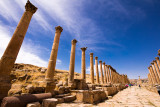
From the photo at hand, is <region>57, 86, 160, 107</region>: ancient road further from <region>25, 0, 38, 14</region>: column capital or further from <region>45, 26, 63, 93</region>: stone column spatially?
<region>25, 0, 38, 14</region>: column capital

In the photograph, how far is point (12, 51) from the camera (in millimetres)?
5211

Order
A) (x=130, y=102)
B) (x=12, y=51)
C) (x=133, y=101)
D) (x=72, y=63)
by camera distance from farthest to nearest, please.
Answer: (x=72, y=63), (x=133, y=101), (x=130, y=102), (x=12, y=51)

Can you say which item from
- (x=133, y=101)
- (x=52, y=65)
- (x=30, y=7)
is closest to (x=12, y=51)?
(x=52, y=65)

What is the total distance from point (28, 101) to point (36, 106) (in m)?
0.59

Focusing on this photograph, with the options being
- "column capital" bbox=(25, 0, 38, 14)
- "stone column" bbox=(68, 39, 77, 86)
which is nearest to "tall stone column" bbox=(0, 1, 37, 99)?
"column capital" bbox=(25, 0, 38, 14)

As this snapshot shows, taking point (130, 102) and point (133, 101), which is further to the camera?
point (133, 101)

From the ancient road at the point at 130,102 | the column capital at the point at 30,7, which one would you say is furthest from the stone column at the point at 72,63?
the column capital at the point at 30,7

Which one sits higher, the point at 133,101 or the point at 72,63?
the point at 72,63

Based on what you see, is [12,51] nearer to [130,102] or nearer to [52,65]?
[52,65]

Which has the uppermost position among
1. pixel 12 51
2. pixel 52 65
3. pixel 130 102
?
pixel 12 51

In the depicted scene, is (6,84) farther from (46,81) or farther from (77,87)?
(77,87)

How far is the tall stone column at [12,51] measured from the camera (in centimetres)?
443

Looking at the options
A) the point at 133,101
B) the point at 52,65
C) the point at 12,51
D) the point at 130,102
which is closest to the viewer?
the point at 12,51

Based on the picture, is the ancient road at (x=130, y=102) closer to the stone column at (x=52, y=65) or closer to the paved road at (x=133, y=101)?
the paved road at (x=133, y=101)
